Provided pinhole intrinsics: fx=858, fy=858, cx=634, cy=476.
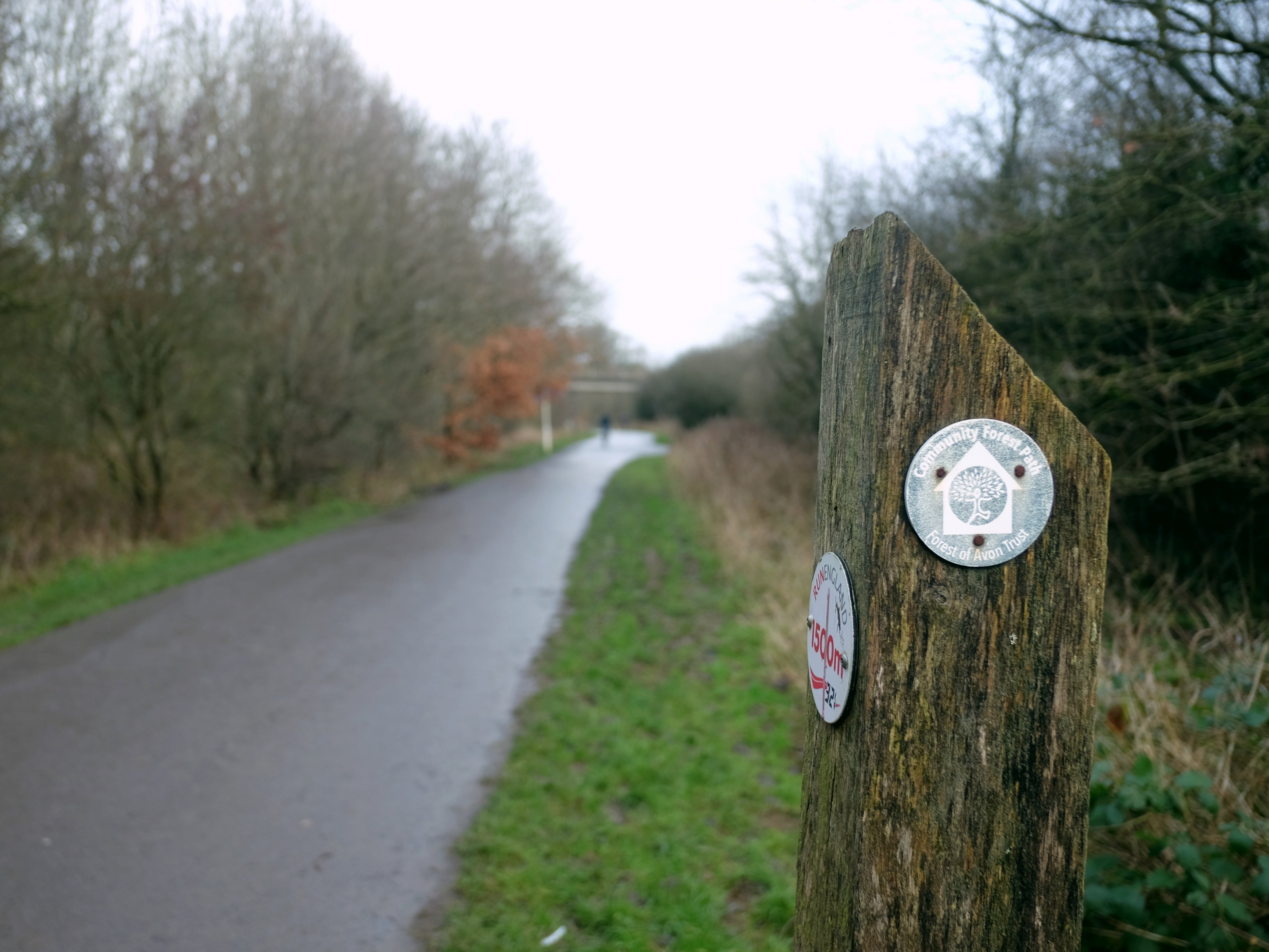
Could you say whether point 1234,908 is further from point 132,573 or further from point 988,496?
point 132,573

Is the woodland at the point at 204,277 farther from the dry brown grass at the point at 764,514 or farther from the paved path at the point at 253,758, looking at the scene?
the dry brown grass at the point at 764,514

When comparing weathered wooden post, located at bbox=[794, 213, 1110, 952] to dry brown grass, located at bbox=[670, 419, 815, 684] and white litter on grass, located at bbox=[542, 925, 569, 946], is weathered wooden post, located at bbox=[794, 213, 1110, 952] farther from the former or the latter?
dry brown grass, located at bbox=[670, 419, 815, 684]

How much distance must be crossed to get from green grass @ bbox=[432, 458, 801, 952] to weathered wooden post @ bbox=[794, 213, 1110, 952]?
219 cm

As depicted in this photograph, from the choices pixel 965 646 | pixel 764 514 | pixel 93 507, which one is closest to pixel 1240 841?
pixel 965 646

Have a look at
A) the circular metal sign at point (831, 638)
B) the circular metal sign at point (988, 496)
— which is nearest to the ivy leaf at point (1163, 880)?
the circular metal sign at point (831, 638)

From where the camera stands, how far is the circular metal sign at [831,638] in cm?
150

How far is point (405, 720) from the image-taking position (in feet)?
18.5

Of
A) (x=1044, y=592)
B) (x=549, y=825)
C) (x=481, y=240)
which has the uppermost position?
(x=481, y=240)

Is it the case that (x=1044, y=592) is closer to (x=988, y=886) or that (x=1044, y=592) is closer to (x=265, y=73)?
(x=988, y=886)

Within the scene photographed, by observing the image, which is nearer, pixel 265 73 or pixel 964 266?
pixel 964 266

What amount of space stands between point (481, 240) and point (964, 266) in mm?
17753

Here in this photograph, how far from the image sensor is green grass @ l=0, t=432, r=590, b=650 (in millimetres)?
8047

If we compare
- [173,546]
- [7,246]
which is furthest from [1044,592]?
[173,546]

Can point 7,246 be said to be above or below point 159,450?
above
